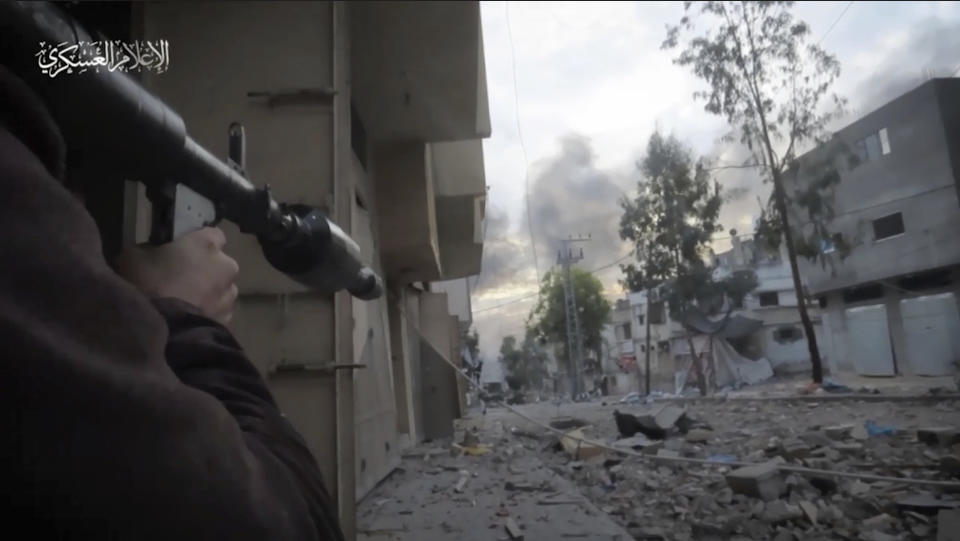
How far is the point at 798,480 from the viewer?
3.71 meters

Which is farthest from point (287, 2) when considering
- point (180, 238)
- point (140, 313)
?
point (140, 313)

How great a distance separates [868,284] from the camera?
2412 millimetres

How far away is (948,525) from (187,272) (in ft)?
9.25

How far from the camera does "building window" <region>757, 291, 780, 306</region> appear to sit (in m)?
3.16

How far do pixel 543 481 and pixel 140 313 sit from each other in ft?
14.4

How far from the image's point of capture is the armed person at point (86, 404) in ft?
1.41

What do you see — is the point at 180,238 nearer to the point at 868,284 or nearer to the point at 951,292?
the point at 951,292

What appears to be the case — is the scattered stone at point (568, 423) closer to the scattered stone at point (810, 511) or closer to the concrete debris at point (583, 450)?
the concrete debris at point (583, 450)

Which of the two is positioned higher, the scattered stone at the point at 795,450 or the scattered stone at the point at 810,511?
the scattered stone at the point at 795,450

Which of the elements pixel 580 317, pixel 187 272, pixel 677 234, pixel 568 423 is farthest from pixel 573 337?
pixel 187 272

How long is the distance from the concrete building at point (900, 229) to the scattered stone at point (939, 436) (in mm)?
327

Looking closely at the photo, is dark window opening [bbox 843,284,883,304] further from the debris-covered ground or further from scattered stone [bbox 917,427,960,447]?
scattered stone [bbox 917,427,960,447]

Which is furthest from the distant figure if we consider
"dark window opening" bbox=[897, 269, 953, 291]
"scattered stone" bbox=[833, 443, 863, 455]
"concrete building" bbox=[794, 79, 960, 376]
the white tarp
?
"dark window opening" bbox=[897, 269, 953, 291]

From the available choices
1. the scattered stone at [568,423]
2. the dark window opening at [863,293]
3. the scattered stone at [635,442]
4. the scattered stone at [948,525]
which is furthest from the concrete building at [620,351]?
the scattered stone at [948,525]
